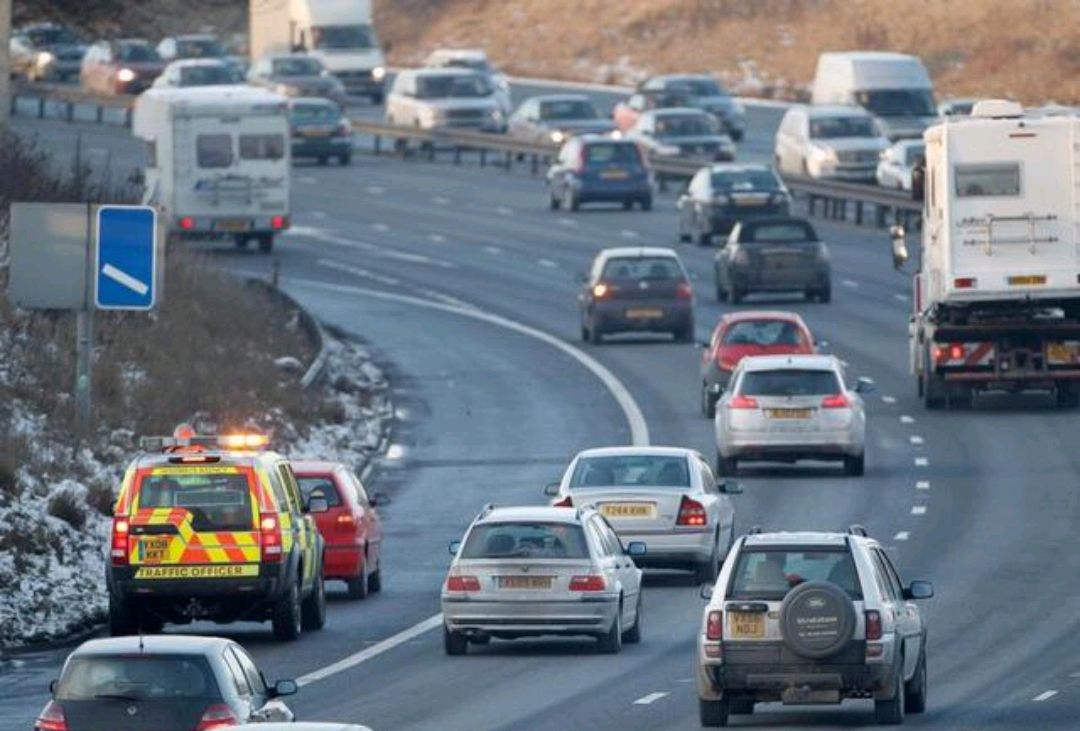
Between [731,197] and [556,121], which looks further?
[556,121]

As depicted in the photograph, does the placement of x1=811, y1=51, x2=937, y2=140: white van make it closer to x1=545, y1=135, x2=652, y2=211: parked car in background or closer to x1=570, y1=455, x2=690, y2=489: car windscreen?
x1=545, y1=135, x2=652, y2=211: parked car in background

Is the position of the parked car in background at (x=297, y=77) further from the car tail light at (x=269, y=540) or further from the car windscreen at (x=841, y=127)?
the car tail light at (x=269, y=540)

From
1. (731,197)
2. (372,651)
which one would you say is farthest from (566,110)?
(372,651)

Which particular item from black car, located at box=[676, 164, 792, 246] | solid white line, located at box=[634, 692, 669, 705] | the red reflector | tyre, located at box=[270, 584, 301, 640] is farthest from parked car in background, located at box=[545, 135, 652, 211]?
solid white line, located at box=[634, 692, 669, 705]

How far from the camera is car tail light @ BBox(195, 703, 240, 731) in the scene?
688 inches

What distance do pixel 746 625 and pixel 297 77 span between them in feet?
232

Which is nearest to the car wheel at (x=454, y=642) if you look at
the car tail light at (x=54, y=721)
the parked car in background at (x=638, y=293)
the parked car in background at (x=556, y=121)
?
the car tail light at (x=54, y=721)

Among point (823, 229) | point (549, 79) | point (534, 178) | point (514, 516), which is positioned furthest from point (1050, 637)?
point (549, 79)

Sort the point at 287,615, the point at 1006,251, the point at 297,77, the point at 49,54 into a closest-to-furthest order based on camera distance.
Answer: the point at 287,615, the point at 1006,251, the point at 297,77, the point at 49,54

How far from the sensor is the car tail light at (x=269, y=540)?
1080 inches

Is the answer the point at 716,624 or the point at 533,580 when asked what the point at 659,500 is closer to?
the point at 533,580

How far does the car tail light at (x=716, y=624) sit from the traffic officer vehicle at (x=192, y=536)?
607cm

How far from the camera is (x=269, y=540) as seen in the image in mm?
27438

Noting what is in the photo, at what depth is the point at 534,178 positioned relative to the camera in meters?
81.8
